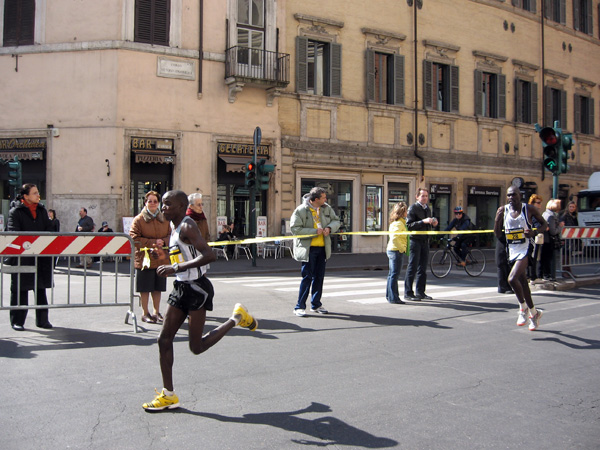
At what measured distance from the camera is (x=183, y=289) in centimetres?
477

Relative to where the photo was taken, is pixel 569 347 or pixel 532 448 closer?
pixel 532 448

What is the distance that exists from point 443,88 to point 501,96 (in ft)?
11.4

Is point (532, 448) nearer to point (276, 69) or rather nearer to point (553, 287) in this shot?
point (553, 287)

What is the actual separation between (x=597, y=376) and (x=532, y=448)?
87.4 inches

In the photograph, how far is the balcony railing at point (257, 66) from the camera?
2120 cm

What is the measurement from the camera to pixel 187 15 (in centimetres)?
2083

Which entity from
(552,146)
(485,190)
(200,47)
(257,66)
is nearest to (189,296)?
(552,146)

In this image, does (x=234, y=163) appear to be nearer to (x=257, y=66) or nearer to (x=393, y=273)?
(x=257, y=66)

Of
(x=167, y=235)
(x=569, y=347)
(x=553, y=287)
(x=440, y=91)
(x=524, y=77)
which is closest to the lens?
(x=569, y=347)

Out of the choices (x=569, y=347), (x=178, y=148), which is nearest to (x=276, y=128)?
(x=178, y=148)

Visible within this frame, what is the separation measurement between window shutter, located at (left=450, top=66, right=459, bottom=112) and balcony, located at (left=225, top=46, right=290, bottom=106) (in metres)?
8.43

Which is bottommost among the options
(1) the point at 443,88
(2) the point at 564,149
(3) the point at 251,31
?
(2) the point at 564,149

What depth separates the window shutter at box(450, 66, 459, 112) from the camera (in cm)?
2669

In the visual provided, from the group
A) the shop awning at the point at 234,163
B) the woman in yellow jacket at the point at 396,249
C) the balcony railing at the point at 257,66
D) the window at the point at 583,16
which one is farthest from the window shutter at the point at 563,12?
the woman in yellow jacket at the point at 396,249
